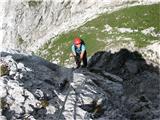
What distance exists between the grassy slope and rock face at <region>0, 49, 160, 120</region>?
56.9 ft

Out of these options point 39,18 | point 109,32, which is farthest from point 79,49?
point 39,18

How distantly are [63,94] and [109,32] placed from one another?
3109 centimetres

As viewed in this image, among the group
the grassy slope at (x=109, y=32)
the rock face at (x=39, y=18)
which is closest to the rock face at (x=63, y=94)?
the grassy slope at (x=109, y=32)

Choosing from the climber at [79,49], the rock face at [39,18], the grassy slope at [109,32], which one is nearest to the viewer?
the climber at [79,49]

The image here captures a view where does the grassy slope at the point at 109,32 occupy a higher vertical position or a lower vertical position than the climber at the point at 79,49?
higher

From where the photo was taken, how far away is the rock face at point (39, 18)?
7094 centimetres

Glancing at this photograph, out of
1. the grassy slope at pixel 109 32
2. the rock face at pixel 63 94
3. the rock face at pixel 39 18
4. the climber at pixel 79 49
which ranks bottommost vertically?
the rock face at pixel 63 94

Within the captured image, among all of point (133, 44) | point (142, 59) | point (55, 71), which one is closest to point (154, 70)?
point (142, 59)

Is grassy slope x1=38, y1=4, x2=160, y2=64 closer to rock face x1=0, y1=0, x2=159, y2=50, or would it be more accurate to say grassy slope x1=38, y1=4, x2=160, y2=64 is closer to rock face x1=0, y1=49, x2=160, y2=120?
rock face x1=0, y1=0, x2=159, y2=50

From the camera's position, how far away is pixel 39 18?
80.4 metres

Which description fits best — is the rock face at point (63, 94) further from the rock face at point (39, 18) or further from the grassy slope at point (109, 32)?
the rock face at point (39, 18)

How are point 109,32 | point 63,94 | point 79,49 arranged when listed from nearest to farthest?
point 63,94 → point 79,49 → point 109,32

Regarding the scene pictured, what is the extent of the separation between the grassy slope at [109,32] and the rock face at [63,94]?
17338 mm

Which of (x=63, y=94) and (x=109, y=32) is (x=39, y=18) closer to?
(x=109, y=32)
